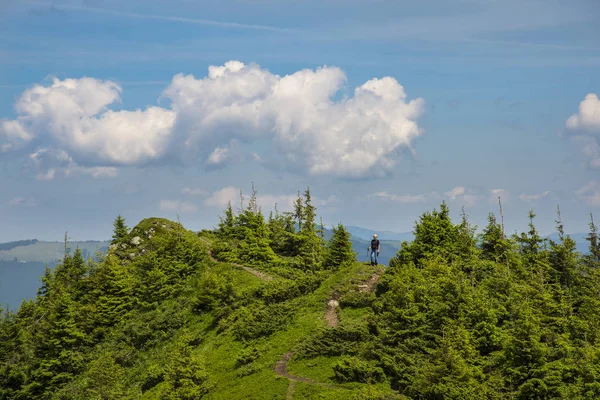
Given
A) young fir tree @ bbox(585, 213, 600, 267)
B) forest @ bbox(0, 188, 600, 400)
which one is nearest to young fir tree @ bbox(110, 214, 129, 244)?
forest @ bbox(0, 188, 600, 400)

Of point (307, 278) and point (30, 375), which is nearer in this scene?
point (307, 278)

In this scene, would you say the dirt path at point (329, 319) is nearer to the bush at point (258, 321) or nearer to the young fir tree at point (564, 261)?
the bush at point (258, 321)

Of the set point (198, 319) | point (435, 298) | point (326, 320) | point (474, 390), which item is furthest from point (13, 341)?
point (474, 390)

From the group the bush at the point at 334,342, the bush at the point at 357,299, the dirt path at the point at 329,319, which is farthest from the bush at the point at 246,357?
the bush at the point at 357,299

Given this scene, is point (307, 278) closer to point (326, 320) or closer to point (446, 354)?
point (326, 320)

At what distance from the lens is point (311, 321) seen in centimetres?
4800

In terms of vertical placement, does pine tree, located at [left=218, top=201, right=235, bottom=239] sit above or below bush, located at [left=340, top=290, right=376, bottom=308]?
above

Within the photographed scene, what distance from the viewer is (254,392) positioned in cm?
3662

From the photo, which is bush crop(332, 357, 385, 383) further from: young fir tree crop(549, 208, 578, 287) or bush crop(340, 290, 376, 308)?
young fir tree crop(549, 208, 578, 287)

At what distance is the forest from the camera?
33406mm

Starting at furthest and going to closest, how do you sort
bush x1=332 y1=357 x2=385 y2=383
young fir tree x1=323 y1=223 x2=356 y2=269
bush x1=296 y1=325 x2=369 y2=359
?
young fir tree x1=323 y1=223 x2=356 y2=269 → bush x1=296 y1=325 x2=369 y2=359 → bush x1=332 y1=357 x2=385 y2=383

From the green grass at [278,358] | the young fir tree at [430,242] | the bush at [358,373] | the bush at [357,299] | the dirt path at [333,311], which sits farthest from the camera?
the young fir tree at [430,242]

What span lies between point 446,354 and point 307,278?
85.1ft

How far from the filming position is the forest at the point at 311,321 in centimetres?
3341
